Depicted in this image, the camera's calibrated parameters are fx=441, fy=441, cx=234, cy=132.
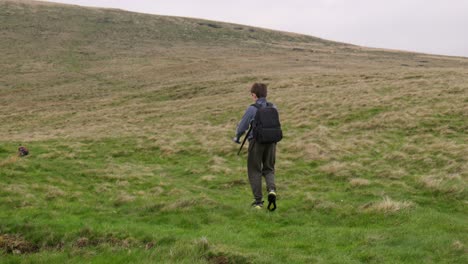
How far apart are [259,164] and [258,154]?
273mm

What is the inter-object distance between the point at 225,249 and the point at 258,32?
400ft

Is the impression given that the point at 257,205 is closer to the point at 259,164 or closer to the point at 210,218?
the point at 259,164

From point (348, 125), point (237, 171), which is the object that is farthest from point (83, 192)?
point (348, 125)

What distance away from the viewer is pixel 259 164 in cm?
1052

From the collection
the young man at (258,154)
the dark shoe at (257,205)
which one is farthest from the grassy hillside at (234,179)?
the young man at (258,154)

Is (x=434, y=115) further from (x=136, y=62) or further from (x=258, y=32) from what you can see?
(x=258, y=32)

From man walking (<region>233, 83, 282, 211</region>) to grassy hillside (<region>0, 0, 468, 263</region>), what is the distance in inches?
29.1

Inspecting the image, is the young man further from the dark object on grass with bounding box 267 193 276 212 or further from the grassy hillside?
the grassy hillside

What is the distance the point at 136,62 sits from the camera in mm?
73625

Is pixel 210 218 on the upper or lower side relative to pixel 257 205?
lower

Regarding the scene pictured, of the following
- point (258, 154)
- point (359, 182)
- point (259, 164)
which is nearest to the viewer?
point (258, 154)

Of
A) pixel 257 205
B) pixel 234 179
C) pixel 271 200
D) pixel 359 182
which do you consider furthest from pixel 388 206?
pixel 234 179

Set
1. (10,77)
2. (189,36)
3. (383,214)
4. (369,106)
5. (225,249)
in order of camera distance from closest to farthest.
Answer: (225,249)
(383,214)
(369,106)
(10,77)
(189,36)

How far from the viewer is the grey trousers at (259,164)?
1038 cm
